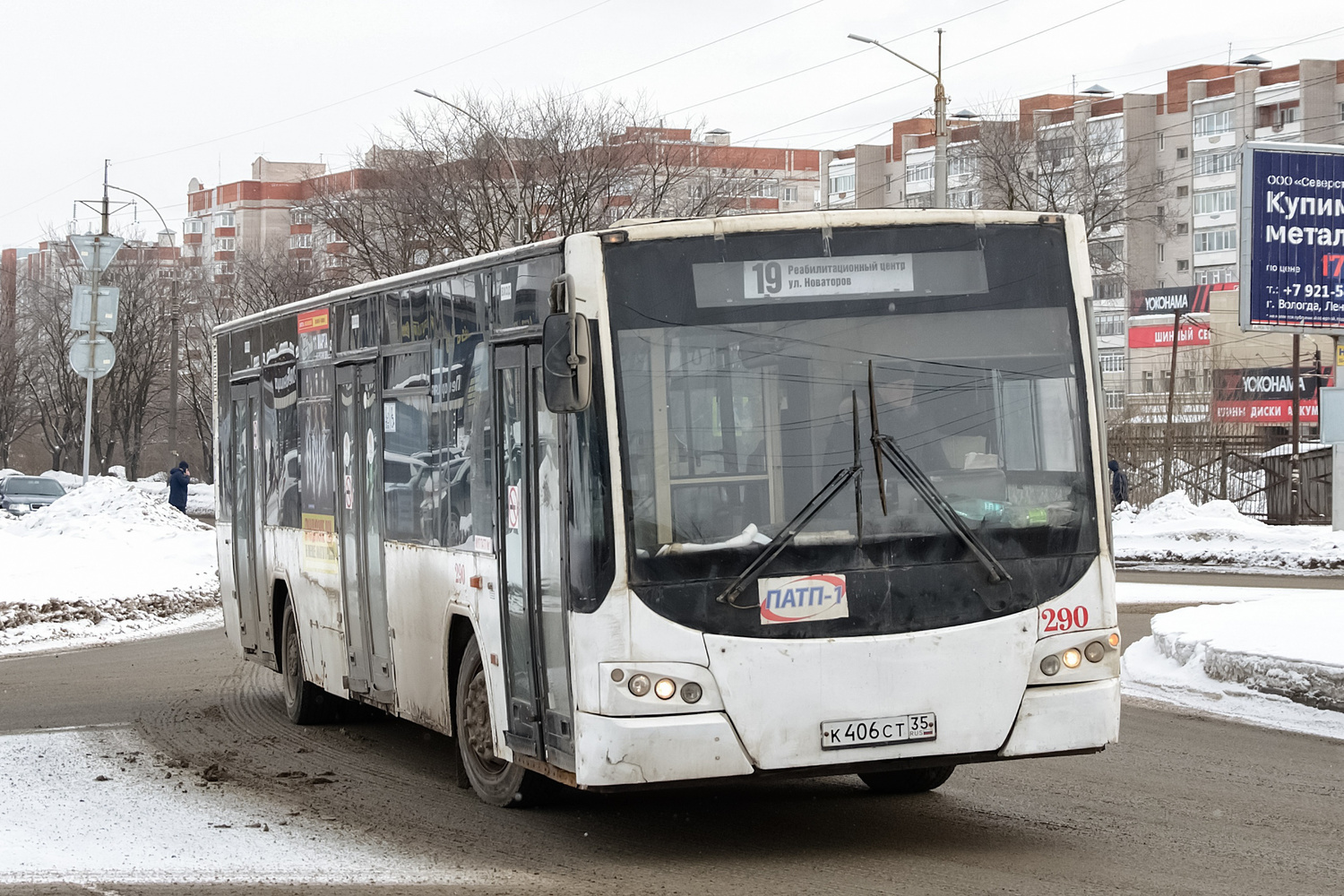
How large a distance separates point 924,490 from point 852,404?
1.53 ft

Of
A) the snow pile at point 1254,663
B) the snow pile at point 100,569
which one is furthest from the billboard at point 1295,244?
the snow pile at point 100,569

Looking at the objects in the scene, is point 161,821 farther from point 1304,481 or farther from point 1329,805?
point 1304,481

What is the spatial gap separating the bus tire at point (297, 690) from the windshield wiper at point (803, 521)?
5653 mm

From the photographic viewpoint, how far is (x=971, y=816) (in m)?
8.02

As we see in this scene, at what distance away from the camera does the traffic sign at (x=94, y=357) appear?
30.0 meters

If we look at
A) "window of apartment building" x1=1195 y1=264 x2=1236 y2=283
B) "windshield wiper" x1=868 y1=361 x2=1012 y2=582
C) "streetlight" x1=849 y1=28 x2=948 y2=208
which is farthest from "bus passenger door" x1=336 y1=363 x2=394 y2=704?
"window of apartment building" x1=1195 y1=264 x2=1236 y2=283

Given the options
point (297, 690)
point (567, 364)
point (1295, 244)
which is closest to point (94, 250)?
point (1295, 244)

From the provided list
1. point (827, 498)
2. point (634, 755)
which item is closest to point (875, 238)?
point (827, 498)

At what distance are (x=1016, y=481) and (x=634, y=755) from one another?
78.9 inches

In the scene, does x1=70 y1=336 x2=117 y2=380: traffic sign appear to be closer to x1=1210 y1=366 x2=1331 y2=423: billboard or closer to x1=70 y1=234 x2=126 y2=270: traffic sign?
x1=70 y1=234 x2=126 y2=270: traffic sign

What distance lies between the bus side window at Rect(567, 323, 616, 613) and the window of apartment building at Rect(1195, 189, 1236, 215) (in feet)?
350

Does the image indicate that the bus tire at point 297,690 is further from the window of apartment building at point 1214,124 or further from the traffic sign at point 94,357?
the window of apartment building at point 1214,124

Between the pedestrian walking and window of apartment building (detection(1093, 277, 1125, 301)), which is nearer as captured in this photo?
the pedestrian walking

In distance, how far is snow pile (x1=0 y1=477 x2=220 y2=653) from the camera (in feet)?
70.9
